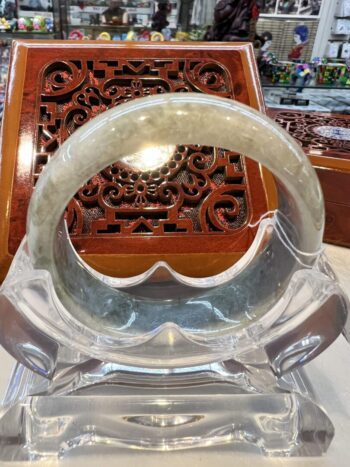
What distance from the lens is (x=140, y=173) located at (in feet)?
2.64

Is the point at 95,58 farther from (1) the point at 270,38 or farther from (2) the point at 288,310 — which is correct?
(1) the point at 270,38

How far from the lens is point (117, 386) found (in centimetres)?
53

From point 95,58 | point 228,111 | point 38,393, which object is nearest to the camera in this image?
point 228,111

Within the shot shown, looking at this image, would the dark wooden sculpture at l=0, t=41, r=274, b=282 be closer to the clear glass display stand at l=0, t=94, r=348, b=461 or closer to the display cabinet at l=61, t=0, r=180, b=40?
the clear glass display stand at l=0, t=94, r=348, b=461

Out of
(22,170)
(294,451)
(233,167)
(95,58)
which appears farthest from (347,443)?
(95,58)

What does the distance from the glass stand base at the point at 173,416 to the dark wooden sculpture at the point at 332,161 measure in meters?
0.52

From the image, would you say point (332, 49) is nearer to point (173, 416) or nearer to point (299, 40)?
point (299, 40)

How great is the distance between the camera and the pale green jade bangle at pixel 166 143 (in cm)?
40

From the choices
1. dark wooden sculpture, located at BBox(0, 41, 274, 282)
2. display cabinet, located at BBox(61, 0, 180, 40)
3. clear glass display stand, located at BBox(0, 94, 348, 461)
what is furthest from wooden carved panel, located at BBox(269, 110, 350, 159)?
display cabinet, located at BBox(61, 0, 180, 40)

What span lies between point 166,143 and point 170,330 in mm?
195

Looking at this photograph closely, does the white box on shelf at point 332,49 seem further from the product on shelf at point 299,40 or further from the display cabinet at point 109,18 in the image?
the display cabinet at point 109,18

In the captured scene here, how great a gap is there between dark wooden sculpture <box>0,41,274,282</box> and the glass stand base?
0.26 metres

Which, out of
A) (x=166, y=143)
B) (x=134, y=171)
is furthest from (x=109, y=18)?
(x=166, y=143)

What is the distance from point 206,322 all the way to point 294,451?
18 centimetres
